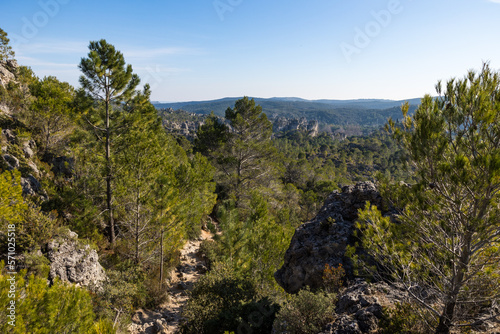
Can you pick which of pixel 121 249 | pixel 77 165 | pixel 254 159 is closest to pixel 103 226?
pixel 121 249

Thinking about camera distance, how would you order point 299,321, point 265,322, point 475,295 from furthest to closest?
1. point 265,322
2. point 299,321
3. point 475,295

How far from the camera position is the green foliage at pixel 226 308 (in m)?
7.59

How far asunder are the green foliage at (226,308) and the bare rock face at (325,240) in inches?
48.1

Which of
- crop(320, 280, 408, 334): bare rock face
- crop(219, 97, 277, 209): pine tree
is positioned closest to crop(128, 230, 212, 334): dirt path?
crop(219, 97, 277, 209): pine tree

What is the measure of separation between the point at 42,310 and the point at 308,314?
543 centimetres

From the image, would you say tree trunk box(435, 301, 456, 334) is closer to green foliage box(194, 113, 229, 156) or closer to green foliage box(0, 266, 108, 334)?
green foliage box(0, 266, 108, 334)

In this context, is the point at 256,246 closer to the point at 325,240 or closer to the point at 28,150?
the point at 325,240

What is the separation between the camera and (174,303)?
10.8 metres

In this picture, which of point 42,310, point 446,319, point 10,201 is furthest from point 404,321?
point 10,201

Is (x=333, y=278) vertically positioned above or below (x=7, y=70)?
below

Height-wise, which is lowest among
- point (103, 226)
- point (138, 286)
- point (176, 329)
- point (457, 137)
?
point (176, 329)

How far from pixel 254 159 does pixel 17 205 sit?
15.0m

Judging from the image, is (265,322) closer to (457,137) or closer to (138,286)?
(138,286)

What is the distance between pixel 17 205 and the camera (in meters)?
7.00
